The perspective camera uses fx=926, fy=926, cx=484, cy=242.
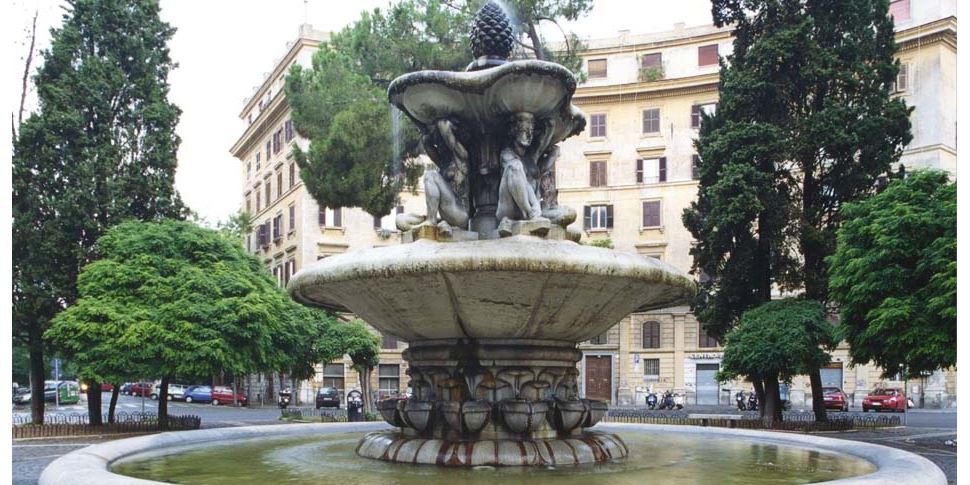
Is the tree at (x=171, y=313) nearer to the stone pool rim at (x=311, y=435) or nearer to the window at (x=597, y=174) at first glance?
the stone pool rim at (x=311, y=435)

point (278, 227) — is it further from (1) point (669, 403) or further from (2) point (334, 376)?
(1) point (669, 403)

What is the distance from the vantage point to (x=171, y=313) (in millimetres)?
24172

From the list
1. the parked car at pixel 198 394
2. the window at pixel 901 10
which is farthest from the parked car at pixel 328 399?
the window at pixel 901 10

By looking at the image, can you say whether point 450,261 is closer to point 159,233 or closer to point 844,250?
point 844,250

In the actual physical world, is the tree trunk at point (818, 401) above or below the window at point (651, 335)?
below

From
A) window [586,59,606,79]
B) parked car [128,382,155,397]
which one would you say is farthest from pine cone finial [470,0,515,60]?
parked car [128,382,155,397]

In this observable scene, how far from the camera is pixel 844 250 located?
75.6 ft

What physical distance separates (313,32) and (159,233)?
26820 millimetres

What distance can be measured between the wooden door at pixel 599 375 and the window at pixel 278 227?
1939 centimetres

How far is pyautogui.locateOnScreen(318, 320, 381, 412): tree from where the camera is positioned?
29484 mm

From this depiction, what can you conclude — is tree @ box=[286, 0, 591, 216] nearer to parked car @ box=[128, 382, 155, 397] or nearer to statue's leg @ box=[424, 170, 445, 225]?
statue's leg @ box=[424, 170, 445, 225]

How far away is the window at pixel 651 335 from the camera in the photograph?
1980 inches

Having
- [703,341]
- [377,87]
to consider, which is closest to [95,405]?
[377,87]

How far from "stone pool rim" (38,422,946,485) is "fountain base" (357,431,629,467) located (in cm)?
224
